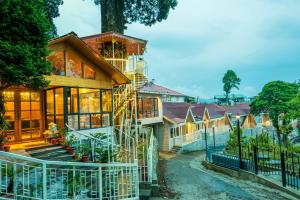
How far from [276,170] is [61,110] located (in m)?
11.7

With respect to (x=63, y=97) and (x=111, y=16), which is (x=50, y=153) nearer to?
(x=63, y=97)

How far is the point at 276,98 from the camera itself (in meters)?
25.9

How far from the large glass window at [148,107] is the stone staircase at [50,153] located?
14.3 m

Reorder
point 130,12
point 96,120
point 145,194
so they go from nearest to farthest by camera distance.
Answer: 1. point 145,194
2. point 96,120
3. point 130,12

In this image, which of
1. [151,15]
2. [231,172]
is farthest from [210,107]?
[231,172]

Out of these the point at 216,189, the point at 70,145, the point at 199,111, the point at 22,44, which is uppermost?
the point at 22,44

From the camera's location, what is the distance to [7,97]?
12.4 meters

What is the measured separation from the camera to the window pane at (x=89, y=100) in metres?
14.6

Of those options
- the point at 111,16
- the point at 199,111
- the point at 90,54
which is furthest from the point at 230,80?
the point at 90,54

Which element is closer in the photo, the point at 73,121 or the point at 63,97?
the point at 63,97

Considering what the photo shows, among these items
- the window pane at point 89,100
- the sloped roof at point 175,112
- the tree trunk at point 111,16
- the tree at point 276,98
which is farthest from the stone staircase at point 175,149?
the window pane at point 89,100

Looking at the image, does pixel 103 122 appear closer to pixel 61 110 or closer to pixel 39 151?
pixel 61 110

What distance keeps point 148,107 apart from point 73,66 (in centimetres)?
1396

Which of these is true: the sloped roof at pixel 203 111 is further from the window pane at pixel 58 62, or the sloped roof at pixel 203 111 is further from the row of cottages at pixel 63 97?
the window pane at pixel 58 62
